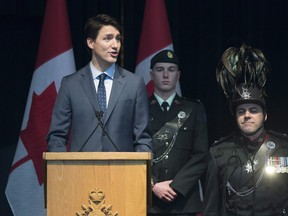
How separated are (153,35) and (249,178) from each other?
1463 mm

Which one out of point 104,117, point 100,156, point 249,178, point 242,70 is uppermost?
point 242,70

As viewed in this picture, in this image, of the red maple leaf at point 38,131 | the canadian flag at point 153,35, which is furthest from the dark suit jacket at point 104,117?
the canadian flag at point 153,35

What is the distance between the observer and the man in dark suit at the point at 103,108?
378 centimetres

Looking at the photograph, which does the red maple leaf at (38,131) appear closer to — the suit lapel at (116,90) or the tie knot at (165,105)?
the tie knot at (165,105)

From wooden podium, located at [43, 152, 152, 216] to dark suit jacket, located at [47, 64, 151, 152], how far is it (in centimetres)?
38

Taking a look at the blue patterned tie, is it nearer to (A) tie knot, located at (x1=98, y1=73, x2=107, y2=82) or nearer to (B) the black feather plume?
(A) tie knot, located at (x1=98, y1=73, x2=107, y2=82)

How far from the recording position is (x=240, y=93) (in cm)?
445

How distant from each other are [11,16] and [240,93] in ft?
6.81

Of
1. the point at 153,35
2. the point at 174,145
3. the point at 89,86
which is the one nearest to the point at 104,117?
the point at 89,86

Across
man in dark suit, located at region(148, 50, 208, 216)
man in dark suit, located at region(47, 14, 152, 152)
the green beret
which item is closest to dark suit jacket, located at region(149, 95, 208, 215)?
man in dark suit, located at region(148, 50, 208, 216)

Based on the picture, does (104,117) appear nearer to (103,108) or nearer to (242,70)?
(103,108)

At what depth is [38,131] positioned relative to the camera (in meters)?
5.28

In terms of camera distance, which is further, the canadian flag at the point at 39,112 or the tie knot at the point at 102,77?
the canadian flag at the point at 39,112

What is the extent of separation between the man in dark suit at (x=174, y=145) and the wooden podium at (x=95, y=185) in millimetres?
1079
